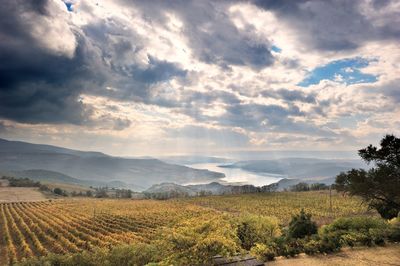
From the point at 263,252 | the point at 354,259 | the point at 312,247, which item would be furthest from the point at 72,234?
the point at 354,259

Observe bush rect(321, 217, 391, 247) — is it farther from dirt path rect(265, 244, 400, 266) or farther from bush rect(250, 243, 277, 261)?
bush rect(250, 243, 277, 261)

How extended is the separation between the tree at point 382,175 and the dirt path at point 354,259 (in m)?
6.56

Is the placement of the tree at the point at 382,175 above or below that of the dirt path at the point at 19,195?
above

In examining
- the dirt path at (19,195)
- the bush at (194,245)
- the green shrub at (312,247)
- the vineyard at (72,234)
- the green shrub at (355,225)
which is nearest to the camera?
the bush at (194,245)

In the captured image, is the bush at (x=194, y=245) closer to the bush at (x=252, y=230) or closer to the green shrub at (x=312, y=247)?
the green shrub at (x=312, y=247)

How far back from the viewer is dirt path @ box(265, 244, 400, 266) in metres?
19.9

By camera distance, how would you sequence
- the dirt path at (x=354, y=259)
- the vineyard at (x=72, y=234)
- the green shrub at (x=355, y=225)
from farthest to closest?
the vineyard at (x=72, y=234)
the green shrub at (x=355, y=225)
the dirt path at (x=354, y=259)

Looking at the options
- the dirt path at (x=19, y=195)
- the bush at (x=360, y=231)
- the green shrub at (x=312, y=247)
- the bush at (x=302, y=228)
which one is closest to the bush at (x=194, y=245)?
the green shrub at (x=312, y=247)

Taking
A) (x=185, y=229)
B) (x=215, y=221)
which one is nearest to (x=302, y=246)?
(x=215, y=221)

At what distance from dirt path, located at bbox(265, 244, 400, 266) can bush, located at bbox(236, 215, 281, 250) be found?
19.6ft

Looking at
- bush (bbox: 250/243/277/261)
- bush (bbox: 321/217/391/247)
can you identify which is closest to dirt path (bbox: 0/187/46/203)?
bush (bbox: 321/217/391/247)

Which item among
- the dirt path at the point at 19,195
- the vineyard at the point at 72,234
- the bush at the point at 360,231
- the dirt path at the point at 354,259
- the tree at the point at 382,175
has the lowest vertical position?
the dirt path at the point at 19,195

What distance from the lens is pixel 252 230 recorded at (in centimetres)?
2772

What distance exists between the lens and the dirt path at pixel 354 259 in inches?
783
